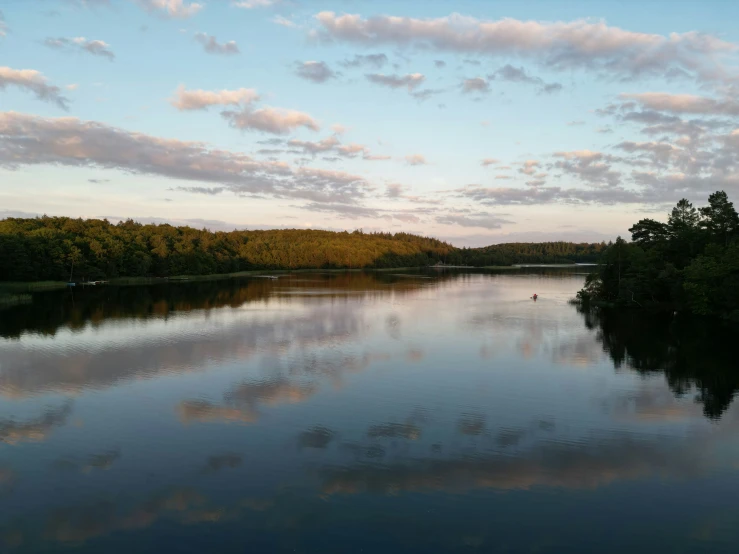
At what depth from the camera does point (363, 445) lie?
48.0ft

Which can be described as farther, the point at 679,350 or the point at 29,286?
the point at 29,286

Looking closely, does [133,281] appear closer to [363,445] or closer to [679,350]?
[679,350]

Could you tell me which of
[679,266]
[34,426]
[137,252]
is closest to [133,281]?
[137,252]

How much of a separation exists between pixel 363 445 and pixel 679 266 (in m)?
50.2

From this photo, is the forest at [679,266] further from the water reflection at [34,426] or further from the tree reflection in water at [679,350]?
the water reflection at [34,426]

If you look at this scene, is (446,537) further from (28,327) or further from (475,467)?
(28,327)

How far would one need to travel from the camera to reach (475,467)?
13.3m

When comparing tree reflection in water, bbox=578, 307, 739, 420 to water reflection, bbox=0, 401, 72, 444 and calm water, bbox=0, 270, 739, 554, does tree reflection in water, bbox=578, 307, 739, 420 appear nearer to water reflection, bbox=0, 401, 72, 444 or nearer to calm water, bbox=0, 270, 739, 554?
calm water, bbox=0, 270, 739, 554

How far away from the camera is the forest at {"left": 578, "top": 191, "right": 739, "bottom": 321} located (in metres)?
42.1

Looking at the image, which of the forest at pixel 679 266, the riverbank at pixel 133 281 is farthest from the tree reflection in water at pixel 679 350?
the riverbank at pixel 133 281

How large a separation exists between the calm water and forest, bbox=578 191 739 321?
1476cm

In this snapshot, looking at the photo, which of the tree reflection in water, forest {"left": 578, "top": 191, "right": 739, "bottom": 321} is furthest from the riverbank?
forest {"left": 578, "top": 191, "right": 739, "bottom": 321}

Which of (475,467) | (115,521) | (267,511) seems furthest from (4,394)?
(475,467)

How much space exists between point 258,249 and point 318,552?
126836mm
